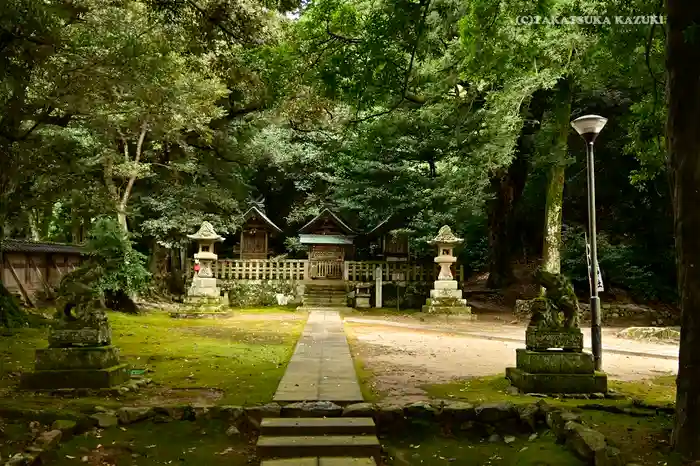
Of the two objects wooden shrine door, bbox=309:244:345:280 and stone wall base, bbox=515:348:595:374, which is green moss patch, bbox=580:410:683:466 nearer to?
stone wall base, bbox=515:348:595:374

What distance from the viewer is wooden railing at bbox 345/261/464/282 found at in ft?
73.8

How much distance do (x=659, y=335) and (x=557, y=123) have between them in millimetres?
7448

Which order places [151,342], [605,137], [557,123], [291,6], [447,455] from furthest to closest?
1. [605,137]
2. [557,123]
3. [151,342]
4. [291,6]
5. [447,455]

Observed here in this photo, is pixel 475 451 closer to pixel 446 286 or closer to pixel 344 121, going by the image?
pixel 446 286

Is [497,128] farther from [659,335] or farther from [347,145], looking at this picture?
[347,145]

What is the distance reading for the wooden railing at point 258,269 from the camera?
23438 mm

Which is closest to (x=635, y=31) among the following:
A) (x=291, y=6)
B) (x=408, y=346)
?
(x=291, y=6)

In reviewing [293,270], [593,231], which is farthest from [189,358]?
[293,270]

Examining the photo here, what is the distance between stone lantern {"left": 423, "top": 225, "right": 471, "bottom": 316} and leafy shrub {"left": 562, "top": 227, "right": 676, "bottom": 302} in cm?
452

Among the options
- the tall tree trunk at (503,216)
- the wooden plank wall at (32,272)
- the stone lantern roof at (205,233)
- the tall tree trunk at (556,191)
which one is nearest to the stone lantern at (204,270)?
the stone lantern roof at (205,233)

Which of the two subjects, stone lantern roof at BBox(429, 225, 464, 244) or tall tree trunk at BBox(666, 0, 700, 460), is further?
stone lantern roof at BBox(429, 225, 464, 244)

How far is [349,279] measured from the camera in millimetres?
23531

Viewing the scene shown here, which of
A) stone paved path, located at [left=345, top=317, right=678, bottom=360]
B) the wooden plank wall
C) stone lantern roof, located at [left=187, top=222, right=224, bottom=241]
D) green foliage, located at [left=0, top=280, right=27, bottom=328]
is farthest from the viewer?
stone lantern roof, located at [left=187, top=222, right=224, bottom=241]

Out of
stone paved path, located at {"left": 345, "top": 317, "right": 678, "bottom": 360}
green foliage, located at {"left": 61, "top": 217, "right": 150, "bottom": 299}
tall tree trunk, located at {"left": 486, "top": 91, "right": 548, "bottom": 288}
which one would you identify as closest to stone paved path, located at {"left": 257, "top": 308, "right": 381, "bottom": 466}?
green foliage, located at {"left": 61, "top": 217, "right": 150, "bottom": 299}
